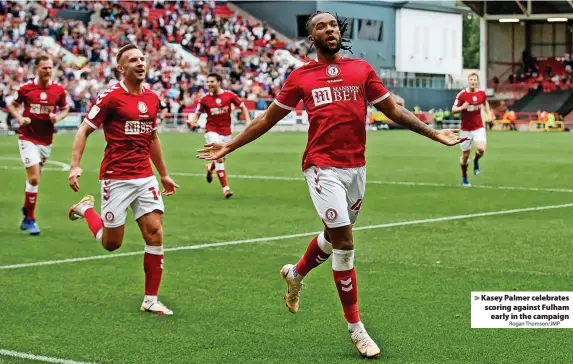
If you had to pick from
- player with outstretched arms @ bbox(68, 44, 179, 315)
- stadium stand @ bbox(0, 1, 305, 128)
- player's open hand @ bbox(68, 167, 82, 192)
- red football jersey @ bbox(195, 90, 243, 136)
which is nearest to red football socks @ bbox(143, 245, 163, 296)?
player with outstretched arms @ bbox(68, 44, 179, 315)

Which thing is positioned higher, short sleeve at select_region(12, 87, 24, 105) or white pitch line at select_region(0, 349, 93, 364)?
short sleeve at select_region(12, 87, 24, 105)

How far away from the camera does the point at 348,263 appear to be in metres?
7.62

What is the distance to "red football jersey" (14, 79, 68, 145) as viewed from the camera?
48.3 feet

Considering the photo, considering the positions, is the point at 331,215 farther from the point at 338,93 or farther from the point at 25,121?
the point at 25,121

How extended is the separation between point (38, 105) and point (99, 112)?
5.87 metres

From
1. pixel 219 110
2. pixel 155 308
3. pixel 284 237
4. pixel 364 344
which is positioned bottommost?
pixel 284 237

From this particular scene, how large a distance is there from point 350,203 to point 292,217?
28.5 feet

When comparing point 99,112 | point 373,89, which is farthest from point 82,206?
point 373,89

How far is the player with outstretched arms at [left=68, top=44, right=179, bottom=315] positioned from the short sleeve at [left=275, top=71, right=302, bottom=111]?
5.82 feet

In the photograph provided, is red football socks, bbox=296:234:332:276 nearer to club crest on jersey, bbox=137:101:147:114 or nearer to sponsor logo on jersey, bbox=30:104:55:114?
club crest on jersey, bbox=137:101:147:114

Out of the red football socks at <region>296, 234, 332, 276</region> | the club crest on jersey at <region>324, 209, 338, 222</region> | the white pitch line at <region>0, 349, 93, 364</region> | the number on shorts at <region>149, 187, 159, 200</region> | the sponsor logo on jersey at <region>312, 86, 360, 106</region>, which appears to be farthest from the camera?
the number on shorts at <region>149, 187, 159, 200</region>

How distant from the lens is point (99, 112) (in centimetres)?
920

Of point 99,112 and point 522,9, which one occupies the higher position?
point 522,9

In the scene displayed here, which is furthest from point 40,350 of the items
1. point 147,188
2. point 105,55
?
point 105,55
